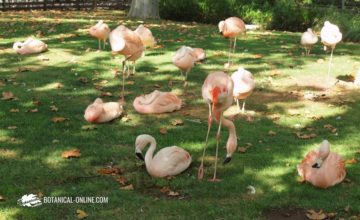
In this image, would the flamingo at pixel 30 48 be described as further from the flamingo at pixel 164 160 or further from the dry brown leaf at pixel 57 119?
the flamingo at pixel 164 160

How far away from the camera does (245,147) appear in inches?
262

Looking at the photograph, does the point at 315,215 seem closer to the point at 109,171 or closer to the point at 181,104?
the point at 109,171

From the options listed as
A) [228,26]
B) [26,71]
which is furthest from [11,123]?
[228,26]

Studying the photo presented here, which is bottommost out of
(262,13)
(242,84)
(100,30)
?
(242,84)

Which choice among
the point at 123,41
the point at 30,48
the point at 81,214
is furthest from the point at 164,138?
the point at 30,48

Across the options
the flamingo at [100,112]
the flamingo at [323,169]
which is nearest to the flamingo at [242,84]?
the flamingo at [100,112]

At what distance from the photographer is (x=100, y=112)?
7.30 meters

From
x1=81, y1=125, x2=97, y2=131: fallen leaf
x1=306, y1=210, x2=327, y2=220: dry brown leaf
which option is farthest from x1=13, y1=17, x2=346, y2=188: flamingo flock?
x1=306, y1=210, x2=327, y2=220: dry brown leaf

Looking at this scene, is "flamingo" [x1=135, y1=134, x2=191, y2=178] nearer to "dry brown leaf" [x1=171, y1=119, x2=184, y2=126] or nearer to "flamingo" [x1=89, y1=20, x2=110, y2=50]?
"dry brown leaf" [x1=171, y1=119, x2=184, y2=126]

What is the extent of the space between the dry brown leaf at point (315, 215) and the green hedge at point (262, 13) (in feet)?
47.0

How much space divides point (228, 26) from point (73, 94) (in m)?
3.52

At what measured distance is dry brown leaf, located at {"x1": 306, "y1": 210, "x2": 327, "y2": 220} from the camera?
15.9 feet

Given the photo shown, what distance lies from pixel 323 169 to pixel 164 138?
2232mm

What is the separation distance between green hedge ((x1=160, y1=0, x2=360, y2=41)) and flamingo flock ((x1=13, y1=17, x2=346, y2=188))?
8.15m
